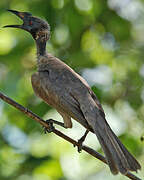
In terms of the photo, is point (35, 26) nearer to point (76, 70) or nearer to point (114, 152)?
point (76, 70)

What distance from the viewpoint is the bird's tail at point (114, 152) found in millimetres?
5197

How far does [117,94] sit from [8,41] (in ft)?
5.35

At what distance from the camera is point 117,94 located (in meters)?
7.37

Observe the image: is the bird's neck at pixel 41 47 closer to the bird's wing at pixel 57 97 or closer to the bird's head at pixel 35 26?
the bird's head at pixel 35 26

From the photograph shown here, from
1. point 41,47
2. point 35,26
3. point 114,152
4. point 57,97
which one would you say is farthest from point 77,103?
point 35,26

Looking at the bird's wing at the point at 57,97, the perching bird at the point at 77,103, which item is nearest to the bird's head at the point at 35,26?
the perching bird at the point at 77,103

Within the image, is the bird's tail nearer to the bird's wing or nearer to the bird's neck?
the bird's wing

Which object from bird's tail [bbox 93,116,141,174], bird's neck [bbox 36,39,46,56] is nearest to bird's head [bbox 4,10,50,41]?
bird's neck [bbox 36,39,46,56]

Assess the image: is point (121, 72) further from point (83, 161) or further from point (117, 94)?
point (83, 161)

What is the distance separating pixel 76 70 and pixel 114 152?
2040 mm

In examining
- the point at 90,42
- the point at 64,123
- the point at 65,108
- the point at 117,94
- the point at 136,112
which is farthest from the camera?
the point at 90,42

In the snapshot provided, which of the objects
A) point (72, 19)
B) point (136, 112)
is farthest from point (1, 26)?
point (136, 112)

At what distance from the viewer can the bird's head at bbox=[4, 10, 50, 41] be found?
742 cm

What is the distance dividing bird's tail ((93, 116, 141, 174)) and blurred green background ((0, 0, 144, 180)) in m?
0.59
